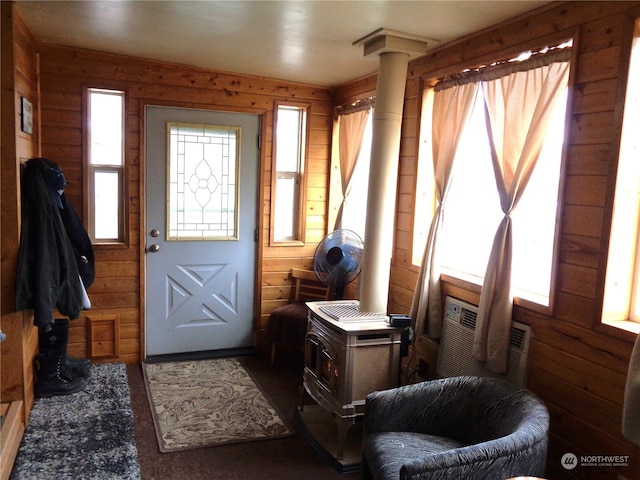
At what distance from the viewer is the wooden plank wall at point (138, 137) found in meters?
3.63

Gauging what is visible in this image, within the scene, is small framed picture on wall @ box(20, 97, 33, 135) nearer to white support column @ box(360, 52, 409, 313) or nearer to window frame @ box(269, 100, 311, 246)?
window frame @ box(269, 100, 311, 246)

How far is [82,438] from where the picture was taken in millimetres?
2779

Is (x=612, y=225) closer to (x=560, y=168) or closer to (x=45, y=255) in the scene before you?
(x=560, y=168)

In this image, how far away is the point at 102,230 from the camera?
12.8 ft

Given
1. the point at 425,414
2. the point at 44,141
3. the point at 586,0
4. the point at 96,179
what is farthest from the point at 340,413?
the point at 44,141

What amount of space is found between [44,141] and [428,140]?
2695mm

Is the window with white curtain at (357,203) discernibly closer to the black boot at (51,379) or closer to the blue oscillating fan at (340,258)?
the blue oscillating fan at (340,258)

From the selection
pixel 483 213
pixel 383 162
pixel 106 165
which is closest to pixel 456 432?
pixel 483 213

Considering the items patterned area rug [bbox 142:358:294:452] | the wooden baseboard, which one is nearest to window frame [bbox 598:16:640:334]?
patterned area rug [bbox 142:358:294:452]

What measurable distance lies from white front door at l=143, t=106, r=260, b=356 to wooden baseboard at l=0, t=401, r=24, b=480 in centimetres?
140

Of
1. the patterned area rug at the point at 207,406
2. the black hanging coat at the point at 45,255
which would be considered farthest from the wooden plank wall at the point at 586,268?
the black hanging coat at the point at 45,255

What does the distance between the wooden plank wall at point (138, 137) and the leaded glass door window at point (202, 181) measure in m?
0.21

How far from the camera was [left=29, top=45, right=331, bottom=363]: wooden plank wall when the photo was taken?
3.63 m

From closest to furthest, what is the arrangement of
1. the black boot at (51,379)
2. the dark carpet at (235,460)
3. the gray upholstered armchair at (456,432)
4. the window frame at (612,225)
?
the gray upholstered armchair at (456,432) < the window frame at (612,225) < the dark carpet at (235,460) < the black boot at (51,379)
